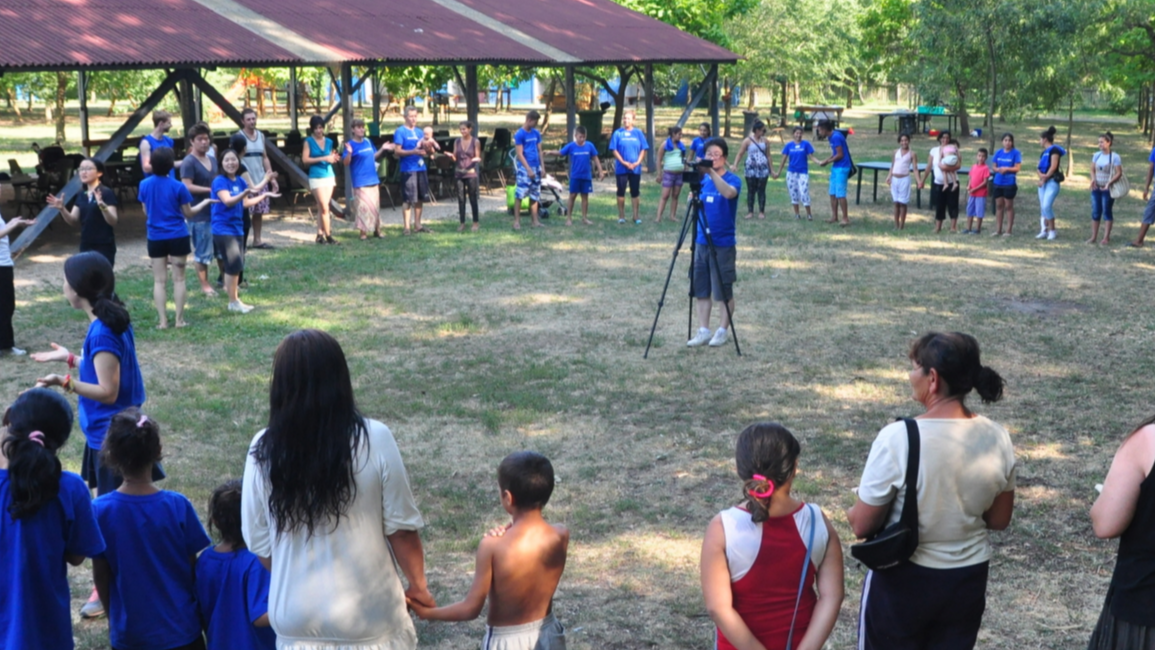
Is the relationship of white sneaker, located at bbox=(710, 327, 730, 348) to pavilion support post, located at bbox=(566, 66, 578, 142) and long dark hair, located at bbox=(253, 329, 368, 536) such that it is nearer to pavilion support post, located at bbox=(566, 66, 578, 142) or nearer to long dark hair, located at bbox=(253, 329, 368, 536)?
long dark hair, located at bbox=(253, 329, 368, 536)

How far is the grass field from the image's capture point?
538 cm

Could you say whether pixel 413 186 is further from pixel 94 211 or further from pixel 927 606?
pixel 927 606

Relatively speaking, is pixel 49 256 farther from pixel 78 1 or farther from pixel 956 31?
pixel 956 31

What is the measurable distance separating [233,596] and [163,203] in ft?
22.2

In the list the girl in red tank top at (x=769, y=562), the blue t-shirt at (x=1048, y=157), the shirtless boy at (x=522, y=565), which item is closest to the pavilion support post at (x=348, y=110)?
the blue t-shirt at (x=1048, y=157)

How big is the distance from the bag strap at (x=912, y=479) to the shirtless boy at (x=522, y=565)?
1.04 m

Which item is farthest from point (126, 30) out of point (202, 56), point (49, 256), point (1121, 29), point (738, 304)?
point (1121, 29)

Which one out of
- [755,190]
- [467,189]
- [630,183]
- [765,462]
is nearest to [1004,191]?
[755,190]

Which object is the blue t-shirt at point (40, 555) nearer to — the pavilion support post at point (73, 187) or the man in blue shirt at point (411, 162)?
the pavilion support post at point (73, 187)

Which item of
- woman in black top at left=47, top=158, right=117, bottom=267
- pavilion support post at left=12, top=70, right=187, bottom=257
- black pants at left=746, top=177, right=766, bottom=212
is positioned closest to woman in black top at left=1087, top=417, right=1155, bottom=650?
woman in black top at left=47, top=158, right=117, bottom=267

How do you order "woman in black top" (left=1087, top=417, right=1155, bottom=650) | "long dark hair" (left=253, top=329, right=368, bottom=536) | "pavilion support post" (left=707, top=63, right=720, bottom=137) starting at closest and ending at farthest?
"long dark hair" (left=253, top=329, right=368, bottom=536)
"woman in black top" (left=1087, top=417, right=1155, bottom=650)
"pavilion support post" (left=707, top=63, right=720, bottom=137)

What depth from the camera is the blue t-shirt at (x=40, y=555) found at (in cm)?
328

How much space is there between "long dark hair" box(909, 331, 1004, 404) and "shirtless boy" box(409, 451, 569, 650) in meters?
1.23

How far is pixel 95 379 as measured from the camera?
462 centimetres
